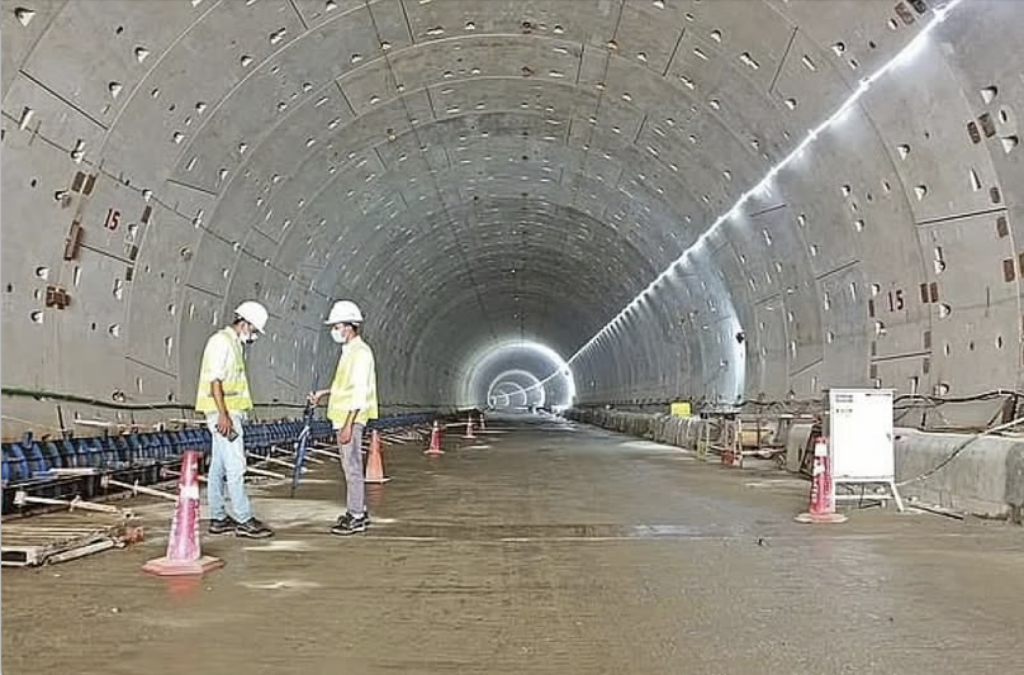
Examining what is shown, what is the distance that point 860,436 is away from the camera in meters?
11.7

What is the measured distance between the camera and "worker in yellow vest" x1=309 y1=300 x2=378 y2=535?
9.41m

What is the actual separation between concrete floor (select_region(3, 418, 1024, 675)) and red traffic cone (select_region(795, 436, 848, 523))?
0.30 meters

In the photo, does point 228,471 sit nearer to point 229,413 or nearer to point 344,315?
point 229,413

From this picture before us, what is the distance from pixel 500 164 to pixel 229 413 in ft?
53.7

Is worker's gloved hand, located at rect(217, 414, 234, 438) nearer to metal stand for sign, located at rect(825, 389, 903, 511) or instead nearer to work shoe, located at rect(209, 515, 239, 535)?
work shoe, located at rect(209, 515, 239, 535)

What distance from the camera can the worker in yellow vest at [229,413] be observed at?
353 inches

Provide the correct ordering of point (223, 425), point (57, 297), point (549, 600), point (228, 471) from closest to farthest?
1. point (549, 600)
2. point (223, 425)
3. point (228, 471)
4. point (57, 297)

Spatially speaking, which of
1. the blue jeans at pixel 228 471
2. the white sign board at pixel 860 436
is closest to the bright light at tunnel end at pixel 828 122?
the white sign board at pixel 860 436

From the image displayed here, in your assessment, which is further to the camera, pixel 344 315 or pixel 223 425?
pixel 344 315

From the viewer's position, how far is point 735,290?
24.5 meters

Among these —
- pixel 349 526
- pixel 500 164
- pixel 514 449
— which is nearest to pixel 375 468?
pixel 349 526

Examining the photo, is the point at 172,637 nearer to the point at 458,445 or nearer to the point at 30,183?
the point at 30,183

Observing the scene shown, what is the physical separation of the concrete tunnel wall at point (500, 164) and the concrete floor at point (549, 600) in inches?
146

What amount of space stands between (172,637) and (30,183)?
7.64 meters
